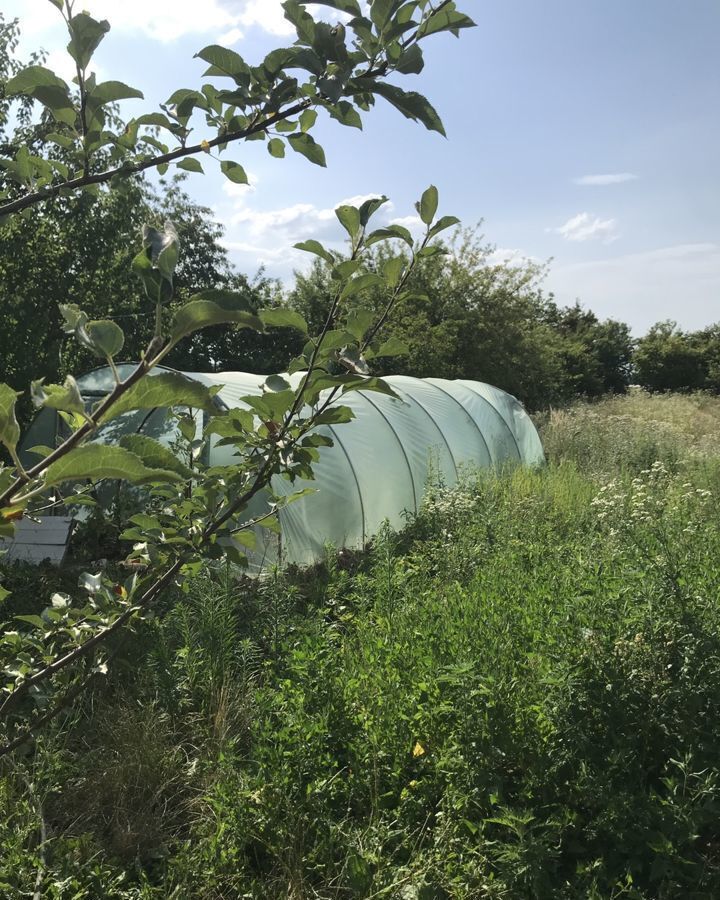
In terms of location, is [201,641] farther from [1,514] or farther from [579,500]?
[579,500]

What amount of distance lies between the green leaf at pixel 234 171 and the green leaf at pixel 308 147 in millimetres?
211

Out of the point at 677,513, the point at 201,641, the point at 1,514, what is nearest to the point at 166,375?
the point at 1,514

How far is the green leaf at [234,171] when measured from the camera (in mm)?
1887

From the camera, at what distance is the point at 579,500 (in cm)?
780

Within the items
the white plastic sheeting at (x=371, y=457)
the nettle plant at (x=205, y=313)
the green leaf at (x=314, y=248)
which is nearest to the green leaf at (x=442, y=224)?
the nettle plant at (x=205, y=313)

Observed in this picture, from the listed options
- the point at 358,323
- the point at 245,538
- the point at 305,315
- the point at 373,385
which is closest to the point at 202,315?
the point at 373,385

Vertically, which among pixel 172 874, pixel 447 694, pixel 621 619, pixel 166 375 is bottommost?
pixel 172 874

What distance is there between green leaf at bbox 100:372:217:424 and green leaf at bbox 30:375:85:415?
0.05m

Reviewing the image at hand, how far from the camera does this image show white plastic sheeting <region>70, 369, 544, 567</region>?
23.1 ft

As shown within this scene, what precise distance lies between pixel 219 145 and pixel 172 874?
2.61m

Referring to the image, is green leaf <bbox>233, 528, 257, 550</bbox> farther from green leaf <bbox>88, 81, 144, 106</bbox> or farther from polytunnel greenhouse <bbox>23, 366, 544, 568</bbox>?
polytunnel greenhouse <bbox>23, 366, 544, 568</bbox>

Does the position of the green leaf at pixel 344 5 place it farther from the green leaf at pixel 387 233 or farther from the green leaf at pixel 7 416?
the green leaf at pixel 7 416

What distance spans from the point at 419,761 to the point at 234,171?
252 cm

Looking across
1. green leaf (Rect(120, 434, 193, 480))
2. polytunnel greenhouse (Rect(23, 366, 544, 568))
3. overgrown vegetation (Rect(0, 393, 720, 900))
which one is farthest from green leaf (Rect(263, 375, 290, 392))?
polytunnel greenhouse (Rect(23, 366, 544, 568))
